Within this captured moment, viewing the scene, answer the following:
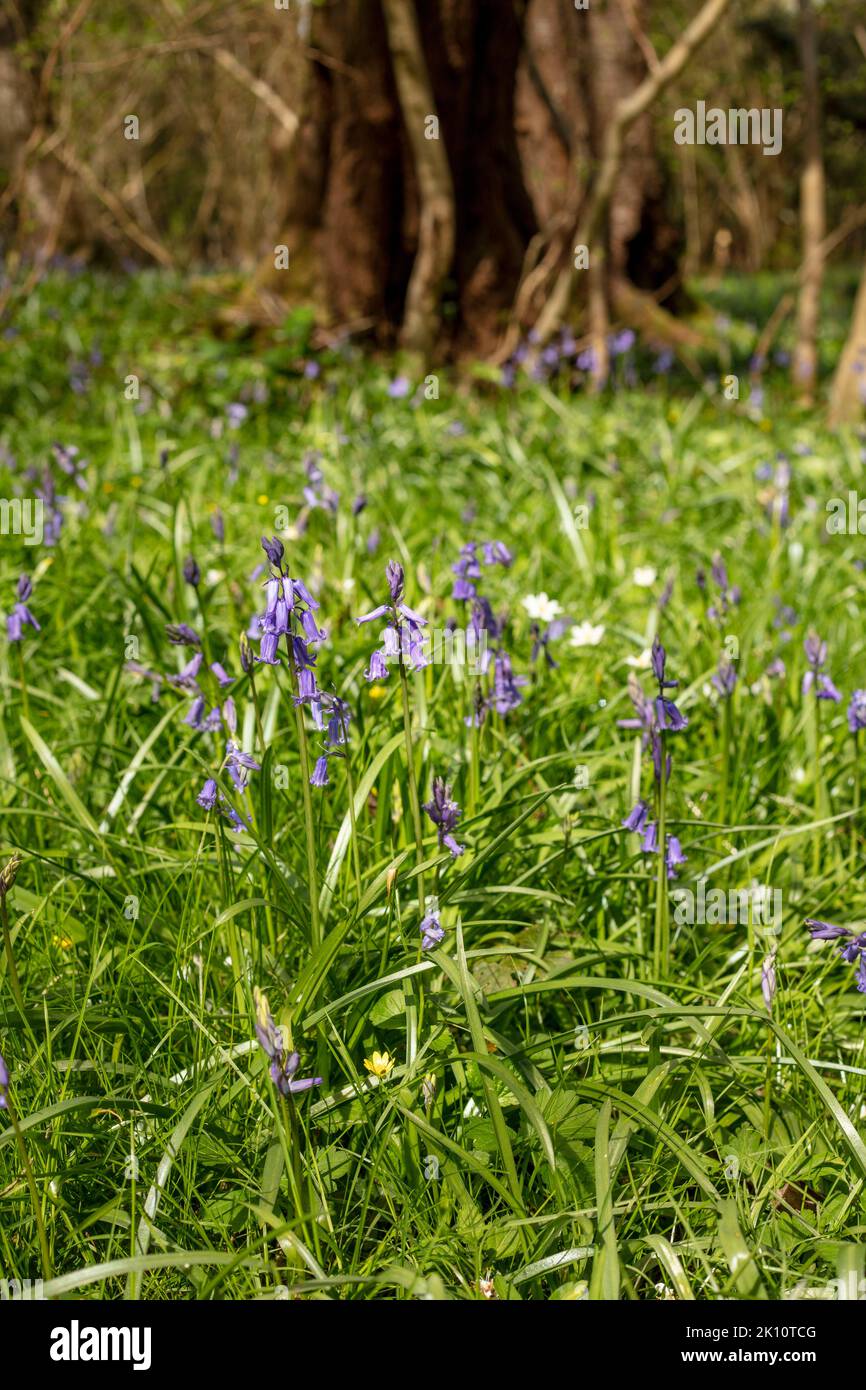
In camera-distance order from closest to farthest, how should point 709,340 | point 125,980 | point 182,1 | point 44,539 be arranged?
point 125,980
point 44,539
point 709,340
point 182,1

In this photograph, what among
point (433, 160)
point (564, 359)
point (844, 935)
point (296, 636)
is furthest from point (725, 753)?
point (564, 359)

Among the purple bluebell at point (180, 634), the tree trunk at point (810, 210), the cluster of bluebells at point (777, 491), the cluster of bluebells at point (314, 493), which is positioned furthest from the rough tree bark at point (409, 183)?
the purple bluebell at point (180, 634)

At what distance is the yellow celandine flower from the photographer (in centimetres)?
173

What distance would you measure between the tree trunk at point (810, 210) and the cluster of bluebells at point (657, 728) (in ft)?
19.9

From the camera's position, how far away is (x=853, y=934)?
5.90 ft

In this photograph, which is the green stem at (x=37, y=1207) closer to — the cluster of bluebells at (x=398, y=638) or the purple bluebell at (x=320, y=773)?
the purple bluebell at (x=320, y=773)

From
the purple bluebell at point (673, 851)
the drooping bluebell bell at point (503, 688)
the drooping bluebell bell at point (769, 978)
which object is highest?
the drooping bluebell bell at point (503, 688)

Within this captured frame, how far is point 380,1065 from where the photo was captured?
1726 mm

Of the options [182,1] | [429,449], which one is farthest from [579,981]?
[182,1]

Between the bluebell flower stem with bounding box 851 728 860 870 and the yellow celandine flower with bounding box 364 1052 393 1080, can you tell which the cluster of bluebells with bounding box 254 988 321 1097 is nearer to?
the yellow celandine flower with bounding box 364 1052 393 1080

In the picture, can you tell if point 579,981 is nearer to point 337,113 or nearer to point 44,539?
point 44,539

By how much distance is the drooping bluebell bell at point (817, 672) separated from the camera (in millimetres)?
2373

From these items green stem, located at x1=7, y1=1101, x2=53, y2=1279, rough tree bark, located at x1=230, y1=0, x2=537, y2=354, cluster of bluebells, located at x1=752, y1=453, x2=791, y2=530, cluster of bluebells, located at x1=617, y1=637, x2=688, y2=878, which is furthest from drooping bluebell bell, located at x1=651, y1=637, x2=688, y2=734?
rough tree bark, located at x1=230, y1=0, x2=537, y2=354
